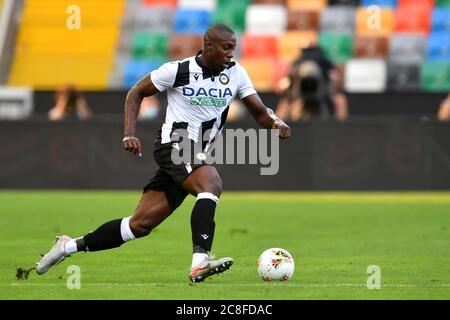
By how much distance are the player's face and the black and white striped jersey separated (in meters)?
0.14

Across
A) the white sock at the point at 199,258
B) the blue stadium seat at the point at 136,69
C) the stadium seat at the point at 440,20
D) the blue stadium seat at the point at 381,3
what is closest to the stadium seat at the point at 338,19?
the blue stadium seat at the point at 381,3

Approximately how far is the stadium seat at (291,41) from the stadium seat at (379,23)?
1103mm

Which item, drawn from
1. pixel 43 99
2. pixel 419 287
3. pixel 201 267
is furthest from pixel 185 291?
pixel 43 99

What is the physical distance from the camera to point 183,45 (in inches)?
1115

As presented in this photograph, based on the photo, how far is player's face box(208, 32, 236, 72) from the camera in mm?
9711

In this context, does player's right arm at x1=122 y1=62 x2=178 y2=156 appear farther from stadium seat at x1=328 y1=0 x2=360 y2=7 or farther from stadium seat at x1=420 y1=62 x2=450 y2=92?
stadium seat at x1=328 y1=0 x2=360 y2=7

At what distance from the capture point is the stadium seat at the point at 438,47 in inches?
1080

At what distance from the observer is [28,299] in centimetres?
859

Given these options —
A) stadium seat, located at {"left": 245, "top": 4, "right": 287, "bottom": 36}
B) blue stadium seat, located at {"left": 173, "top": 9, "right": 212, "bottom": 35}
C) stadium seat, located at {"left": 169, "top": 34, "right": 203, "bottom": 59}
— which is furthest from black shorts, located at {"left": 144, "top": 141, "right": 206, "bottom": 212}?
stadium seat, located at {"left": 245, "top": 4, "right": 287, "bottom": 36}

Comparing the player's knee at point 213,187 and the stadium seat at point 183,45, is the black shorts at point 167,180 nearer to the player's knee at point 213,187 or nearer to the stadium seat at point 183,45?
the player's knee at point 213,187

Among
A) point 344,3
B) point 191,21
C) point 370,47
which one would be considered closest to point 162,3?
point 191,21

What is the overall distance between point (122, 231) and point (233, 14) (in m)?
19.6

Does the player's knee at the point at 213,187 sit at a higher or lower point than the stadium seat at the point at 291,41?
lower

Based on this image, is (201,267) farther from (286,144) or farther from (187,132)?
(286,144)
